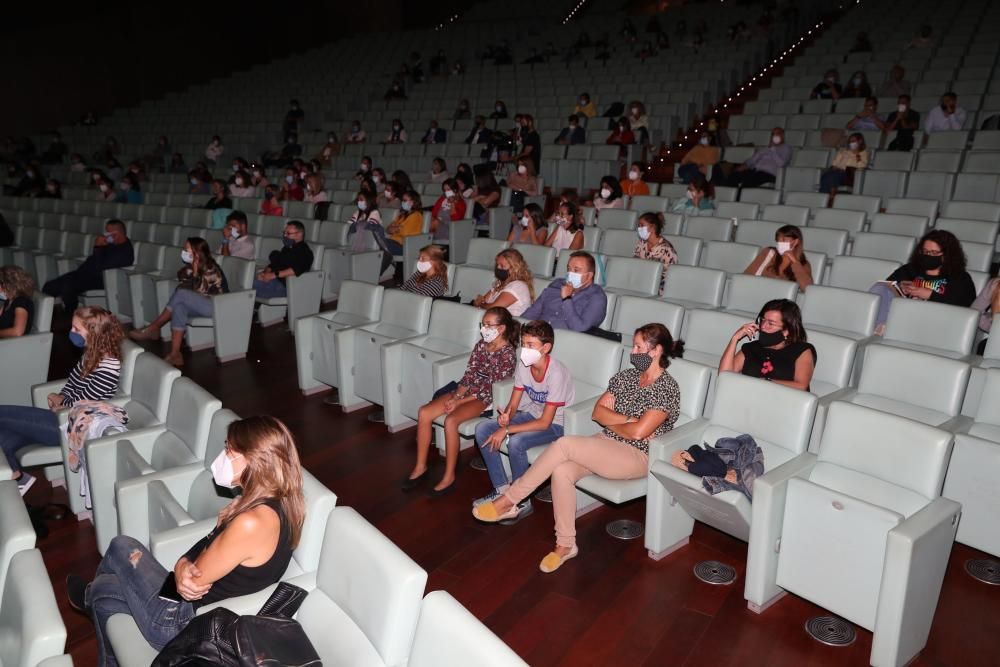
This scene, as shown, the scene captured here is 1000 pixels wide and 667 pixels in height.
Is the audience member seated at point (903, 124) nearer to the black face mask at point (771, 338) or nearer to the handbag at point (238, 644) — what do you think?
the black face mask at point (771, 338)

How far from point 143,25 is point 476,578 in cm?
1918

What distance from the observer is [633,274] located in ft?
19.0

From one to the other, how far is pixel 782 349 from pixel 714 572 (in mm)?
1207

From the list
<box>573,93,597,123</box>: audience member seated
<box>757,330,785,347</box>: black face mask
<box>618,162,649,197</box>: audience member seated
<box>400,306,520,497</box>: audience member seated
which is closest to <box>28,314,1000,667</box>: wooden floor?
<box>400,306,520,497</box>: audience member seated

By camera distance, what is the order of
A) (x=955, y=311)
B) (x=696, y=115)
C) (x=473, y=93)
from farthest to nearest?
(x=473, y=93) < (x=696, y=115) < (x=955, y=311)

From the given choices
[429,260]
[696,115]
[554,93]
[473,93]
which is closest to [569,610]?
[429,260]

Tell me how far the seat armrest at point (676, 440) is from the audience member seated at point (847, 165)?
512cm

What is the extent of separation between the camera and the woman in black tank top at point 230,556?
2426mm

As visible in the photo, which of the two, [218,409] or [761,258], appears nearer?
[218,409]

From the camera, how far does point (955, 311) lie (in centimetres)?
430

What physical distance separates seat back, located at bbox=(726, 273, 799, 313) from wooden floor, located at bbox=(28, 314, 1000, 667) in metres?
1.84

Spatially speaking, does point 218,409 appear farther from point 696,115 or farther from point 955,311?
point 696,115

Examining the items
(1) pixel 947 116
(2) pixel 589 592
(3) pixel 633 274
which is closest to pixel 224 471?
(2) pixel 589 592

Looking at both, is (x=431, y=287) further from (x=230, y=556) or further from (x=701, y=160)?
(x=701, y=160)
